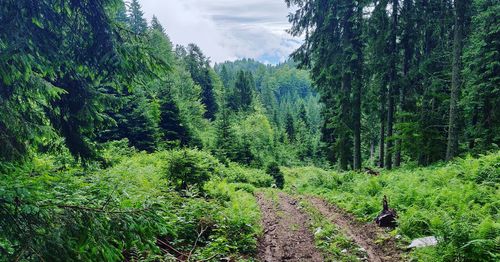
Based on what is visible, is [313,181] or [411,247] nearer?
[411,247]

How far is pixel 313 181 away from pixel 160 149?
12719 mm

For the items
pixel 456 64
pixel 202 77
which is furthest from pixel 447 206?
pixel 202 77

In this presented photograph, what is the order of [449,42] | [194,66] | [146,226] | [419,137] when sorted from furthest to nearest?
1. [194,66]
2. [449,42]
3. [419,137]
4. [146,226]

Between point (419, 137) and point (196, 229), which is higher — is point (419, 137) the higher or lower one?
the higher one

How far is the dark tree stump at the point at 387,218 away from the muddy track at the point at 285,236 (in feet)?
7.23

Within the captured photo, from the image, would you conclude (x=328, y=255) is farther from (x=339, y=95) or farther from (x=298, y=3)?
(x=298, y=3)

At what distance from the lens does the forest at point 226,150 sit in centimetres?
367

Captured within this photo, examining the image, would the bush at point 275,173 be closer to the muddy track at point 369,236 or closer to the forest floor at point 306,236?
the forest floor at point 306,236

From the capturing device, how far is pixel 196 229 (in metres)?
8.45

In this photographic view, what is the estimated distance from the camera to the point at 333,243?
876 centimetres

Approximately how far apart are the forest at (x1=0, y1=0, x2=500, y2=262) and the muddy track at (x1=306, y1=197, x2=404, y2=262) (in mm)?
67

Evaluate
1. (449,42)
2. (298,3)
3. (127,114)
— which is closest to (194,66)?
(127,114)

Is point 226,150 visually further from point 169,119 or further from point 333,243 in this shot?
point 333,243

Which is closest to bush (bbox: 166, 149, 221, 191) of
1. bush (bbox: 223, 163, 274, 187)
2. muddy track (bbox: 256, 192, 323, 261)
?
muddy track (bbox: 256, 192, 323, 261)
